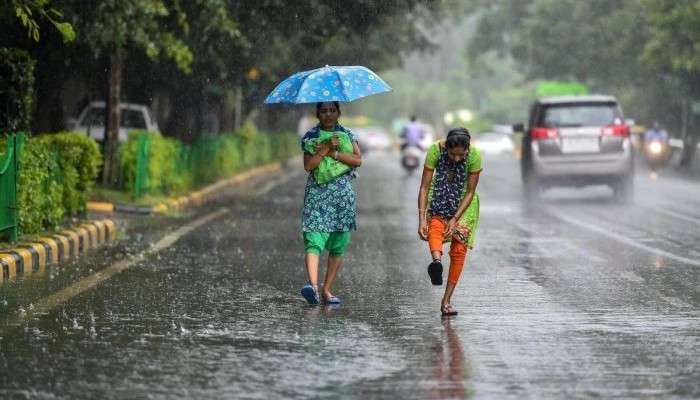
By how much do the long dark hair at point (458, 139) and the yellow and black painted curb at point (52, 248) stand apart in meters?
4.45

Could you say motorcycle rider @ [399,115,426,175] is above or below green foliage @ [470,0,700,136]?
below

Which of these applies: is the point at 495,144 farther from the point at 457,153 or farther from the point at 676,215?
the point at 457,153

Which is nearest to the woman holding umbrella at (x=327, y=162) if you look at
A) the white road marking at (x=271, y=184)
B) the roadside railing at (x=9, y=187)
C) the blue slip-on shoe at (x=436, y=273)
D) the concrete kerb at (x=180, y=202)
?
the blue slip-on shoe at (x=436, y=273)

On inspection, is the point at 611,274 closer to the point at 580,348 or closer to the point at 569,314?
the point at 569,314

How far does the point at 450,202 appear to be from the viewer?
10.4 metres

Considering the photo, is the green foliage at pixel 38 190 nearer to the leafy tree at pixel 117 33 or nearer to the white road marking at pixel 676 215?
the leafy tree at pixel 117 33

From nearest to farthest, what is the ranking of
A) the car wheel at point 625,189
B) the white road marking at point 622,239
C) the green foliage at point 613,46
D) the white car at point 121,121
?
1. the white road marking at point 622,239
2. the car wheel at point 625,189
3. the white car at point 121,121
4. the green foliage at point 613,46

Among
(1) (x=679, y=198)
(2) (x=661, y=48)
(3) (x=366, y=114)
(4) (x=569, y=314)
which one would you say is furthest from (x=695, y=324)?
(3) (x=366, y=114)

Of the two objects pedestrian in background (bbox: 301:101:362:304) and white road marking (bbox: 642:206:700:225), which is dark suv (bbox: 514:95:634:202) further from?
pedestrian in background (bbox: 301:101:362:304)

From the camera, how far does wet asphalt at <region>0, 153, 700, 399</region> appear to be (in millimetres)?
7465

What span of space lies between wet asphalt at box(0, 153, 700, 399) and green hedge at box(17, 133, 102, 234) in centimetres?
94

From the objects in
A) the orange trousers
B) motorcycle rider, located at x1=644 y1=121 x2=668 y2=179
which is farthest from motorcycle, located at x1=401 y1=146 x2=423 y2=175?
the orange trousers

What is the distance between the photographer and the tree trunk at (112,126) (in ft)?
80.8

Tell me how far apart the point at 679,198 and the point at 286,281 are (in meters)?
16.3
